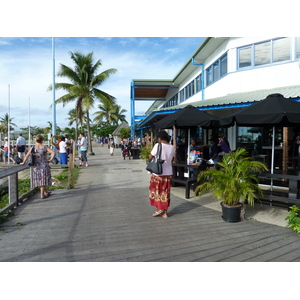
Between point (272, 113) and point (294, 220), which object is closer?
point (294, 220)

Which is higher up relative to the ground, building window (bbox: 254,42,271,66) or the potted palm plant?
building window (bbox: 254,42,271,66)

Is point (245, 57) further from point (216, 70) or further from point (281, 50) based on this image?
point (216, 70)

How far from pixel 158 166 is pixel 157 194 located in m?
0.59

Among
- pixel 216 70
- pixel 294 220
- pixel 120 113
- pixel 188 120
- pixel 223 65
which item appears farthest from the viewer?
pixel 120 113

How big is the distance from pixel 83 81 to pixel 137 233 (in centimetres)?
2139

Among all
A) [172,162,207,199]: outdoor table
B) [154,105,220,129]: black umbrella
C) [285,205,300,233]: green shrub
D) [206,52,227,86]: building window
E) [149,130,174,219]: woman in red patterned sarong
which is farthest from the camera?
[206,52,227,86]: building window

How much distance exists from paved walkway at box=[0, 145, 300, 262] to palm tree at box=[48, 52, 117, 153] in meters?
17.9

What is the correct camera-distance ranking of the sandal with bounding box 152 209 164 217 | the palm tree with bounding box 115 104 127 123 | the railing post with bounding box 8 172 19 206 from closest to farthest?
the sandal with bounding box 152 209 164 217
the railing post with bounding box 8 172 19 206
the palm tree with bounding box 115 104 127 123

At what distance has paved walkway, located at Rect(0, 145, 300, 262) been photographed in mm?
3584

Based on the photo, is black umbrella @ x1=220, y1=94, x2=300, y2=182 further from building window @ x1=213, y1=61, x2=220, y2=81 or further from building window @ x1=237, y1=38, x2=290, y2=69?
building window @ x1=213, y1=61, x2=220, y2=81

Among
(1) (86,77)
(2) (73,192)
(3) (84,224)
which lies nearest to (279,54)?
(2) (73,192)

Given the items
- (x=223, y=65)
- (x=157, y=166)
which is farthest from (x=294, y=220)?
(x=223, y=65)

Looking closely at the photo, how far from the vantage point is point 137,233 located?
4.39 meters

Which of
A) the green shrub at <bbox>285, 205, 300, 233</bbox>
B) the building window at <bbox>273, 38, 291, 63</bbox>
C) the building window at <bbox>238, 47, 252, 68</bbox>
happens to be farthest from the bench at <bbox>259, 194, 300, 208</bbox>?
the building window at <bbox>238, 47, 252, 68</bbox>
